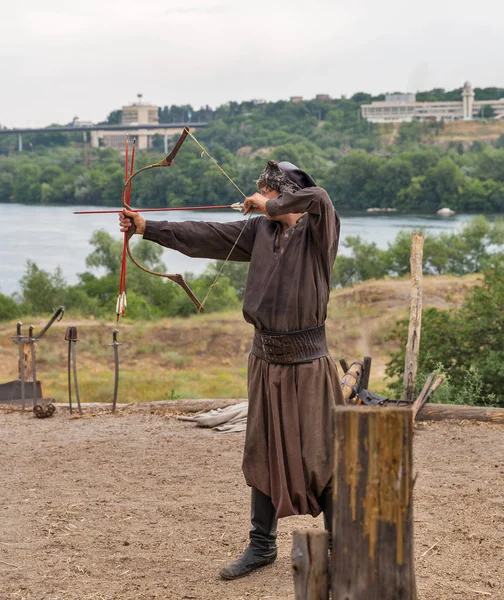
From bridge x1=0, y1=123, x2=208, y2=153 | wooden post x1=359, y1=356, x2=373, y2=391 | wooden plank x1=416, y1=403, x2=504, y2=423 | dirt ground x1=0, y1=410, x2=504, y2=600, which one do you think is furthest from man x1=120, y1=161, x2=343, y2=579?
bridge x1=0, y1=123, x2=208, y2=153

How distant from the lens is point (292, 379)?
347 cm

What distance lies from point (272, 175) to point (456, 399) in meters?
4.67

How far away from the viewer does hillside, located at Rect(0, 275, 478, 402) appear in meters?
15.9

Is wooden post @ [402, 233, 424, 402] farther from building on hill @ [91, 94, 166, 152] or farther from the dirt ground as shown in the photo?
building on hill @ [91, 94, 166, 152]

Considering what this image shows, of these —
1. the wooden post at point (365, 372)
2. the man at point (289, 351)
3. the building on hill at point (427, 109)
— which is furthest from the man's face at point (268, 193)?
the building on hill at point (427, 109)

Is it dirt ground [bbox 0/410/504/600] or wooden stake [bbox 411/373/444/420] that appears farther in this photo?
wooden stake [bbox 411/373/444/420]

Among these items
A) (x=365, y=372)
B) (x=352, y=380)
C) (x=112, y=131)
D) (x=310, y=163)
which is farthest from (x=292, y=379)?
(x=112, y=131)

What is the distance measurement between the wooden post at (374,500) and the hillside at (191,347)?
11.8 meters

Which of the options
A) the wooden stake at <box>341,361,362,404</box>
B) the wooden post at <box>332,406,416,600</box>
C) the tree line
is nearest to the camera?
the wooden post at <box>332,406,416,600</box>

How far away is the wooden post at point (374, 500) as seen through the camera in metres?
2.25

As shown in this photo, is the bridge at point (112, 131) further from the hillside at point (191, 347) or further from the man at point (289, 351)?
the man at point (289, 351)

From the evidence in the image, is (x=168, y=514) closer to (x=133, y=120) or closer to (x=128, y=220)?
(x=128, y=220)

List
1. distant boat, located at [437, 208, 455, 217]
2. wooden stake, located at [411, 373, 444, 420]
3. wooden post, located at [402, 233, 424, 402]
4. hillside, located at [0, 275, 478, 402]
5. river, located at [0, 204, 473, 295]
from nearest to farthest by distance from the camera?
wooden stake, located at [411, 373, 444, 420] → wooden post, located at [402, 233, 424, 402] → hillside, located at [0, 275, 478, 402] → river, located at [0, 204, 473, 295] → distant boat, located at [437, 208, 455, 217]

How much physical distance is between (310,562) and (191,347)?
18.8 metres
